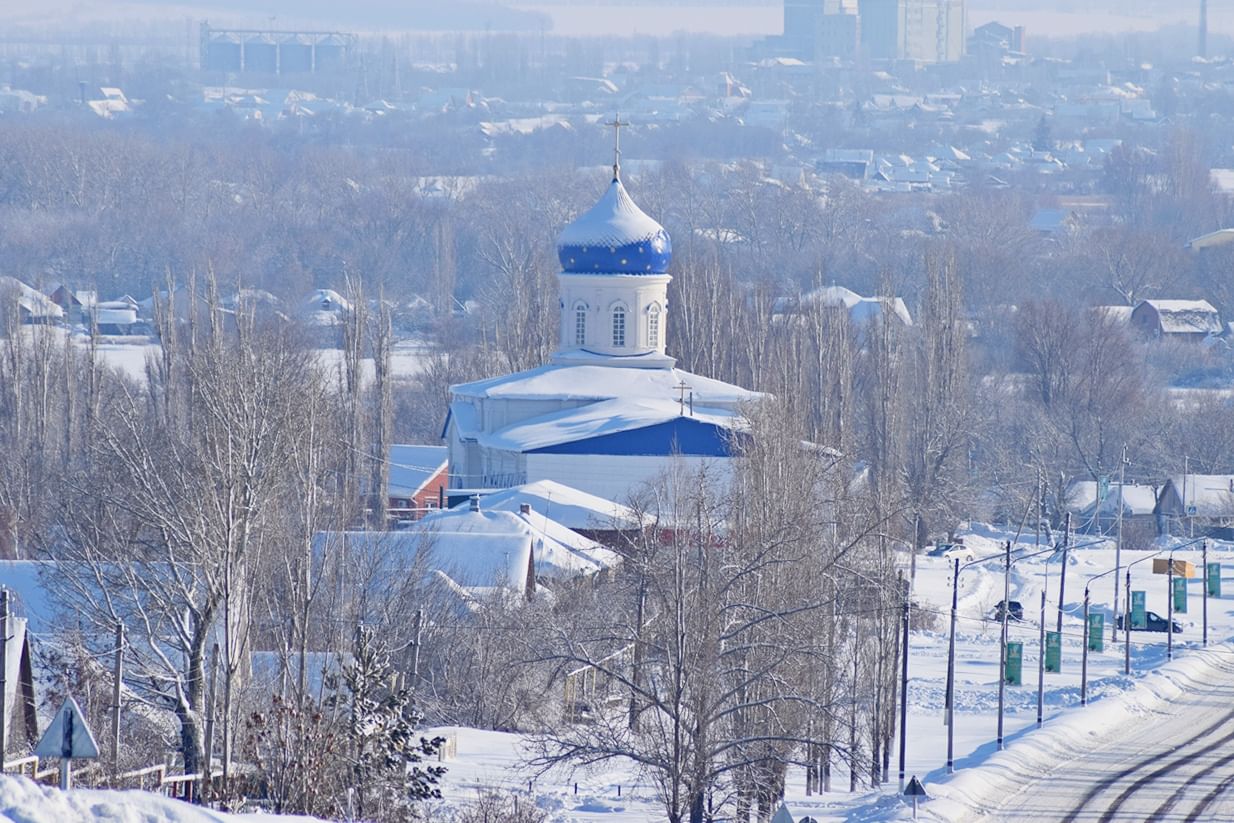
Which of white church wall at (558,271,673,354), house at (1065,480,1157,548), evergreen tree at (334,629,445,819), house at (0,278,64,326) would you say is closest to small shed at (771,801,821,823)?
evergreen tree at (334,629,445,819)

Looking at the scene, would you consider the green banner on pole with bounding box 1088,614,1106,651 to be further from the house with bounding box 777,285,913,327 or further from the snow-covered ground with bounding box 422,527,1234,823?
the house with bounding box 777,285,913,327

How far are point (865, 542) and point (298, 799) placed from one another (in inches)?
310

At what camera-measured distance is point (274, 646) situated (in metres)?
18.9

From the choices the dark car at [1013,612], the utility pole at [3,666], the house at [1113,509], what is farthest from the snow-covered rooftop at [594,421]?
the utility pole at [3,666]

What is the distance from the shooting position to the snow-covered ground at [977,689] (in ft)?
55.0

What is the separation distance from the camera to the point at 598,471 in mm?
27844

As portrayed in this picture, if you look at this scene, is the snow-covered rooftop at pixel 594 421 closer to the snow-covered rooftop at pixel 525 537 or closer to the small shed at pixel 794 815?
the snow-covered rooftop at pixel 525 537

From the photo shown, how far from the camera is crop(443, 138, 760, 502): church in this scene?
1095 inches

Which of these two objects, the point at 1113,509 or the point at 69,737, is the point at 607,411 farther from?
the point at 69,737

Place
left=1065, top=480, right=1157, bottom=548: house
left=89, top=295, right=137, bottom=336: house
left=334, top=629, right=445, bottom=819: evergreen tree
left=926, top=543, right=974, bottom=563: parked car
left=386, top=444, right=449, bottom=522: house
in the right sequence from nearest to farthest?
left=334, top=629, right=445, bottom=819: evergreen tree < left=386, top=444, right=449, bottom=522: house < left=926, top=543, right=974, bottom=563: parked car < left=1065, top=480, right=1157, bottom=548: house < left=89, top=295, right=137, bottom=336: house

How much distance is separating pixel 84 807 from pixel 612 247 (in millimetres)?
20782

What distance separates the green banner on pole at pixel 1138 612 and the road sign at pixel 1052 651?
3.20 metres

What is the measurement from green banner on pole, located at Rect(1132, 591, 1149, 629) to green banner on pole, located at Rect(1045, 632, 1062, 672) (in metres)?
3.20

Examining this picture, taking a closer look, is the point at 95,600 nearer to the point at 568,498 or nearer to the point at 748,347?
the point at 568,498
